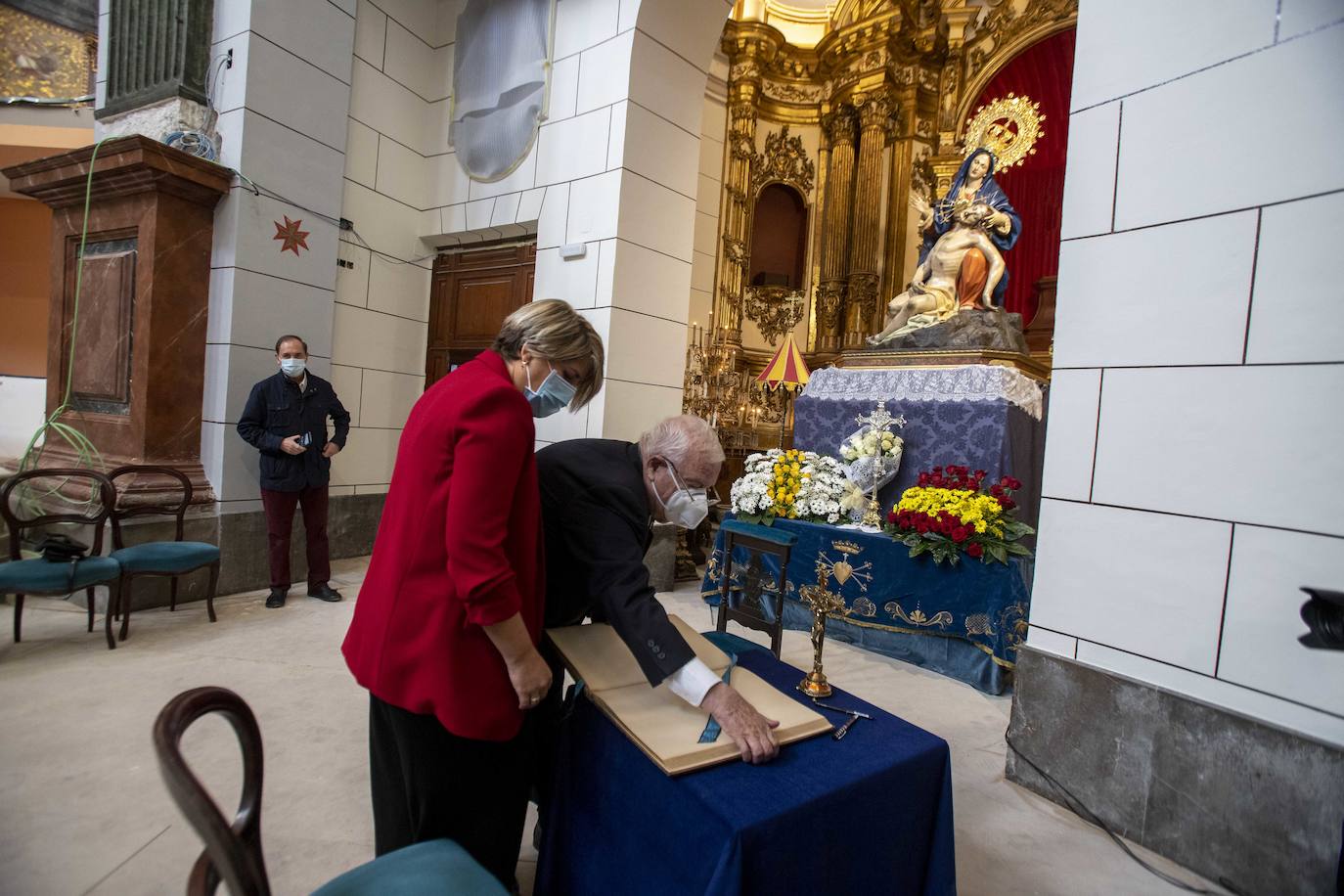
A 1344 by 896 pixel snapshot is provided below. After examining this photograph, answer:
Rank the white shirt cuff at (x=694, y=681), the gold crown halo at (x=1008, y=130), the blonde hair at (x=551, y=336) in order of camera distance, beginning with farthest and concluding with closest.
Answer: the gold crown halo at (x=1008, y=130) → the blonde hair at (x=551, y=336) → the white shirt cuff at (x=694, y=681)

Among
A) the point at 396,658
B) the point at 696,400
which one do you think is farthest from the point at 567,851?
the point at 696,400

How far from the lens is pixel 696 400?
24.5 ft

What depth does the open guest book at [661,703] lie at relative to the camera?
1303 millimetres

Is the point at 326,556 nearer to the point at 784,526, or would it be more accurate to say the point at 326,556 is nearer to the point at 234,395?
the point at 234,395

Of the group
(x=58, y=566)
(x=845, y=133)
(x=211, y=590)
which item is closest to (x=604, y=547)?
(x=58, y=566)

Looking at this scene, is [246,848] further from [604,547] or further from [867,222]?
[867,222]

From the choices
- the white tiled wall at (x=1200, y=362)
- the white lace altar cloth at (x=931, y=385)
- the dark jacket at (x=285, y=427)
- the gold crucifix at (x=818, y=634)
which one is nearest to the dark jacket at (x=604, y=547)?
the gold crucifix at (x=818, y=634)

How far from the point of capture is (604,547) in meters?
1.56

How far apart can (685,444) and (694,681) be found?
562mm

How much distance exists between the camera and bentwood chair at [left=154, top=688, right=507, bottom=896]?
2.61 ft

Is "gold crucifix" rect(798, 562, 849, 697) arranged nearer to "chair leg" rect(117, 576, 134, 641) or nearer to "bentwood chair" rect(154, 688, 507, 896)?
"bentwood chair" rect(154, 688, 507, 896)

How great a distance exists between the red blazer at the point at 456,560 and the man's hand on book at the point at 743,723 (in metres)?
0.44

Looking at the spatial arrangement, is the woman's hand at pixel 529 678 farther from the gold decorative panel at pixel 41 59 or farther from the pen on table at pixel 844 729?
the gold decorative panel at pixel 41 59

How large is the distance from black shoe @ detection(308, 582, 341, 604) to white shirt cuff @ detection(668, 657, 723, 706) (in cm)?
396
